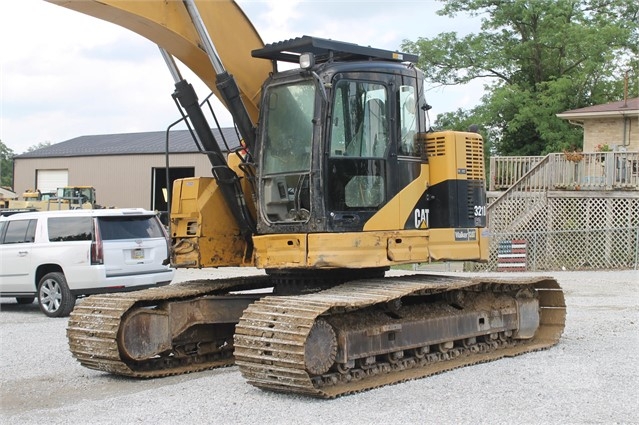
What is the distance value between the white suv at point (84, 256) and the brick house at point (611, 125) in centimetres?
2091

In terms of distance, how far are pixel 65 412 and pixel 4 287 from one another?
27.9 ft

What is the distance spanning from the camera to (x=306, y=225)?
26.6 feet

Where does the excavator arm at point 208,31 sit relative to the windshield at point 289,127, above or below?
above

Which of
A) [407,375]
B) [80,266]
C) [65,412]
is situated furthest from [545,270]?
[65,412]

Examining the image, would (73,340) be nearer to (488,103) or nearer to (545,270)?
(545,270)

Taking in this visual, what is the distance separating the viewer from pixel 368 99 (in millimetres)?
8492

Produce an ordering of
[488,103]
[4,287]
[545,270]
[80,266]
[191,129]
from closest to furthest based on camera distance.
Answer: [191,129] < [80,266] < [4,287] < [545,270] < [488,103]

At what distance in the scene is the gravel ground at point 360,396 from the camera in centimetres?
678

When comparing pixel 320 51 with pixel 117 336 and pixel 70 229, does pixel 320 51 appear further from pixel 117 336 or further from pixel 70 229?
pixel 70 229

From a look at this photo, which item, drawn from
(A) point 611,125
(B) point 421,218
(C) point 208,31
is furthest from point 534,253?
(C) point 208,31

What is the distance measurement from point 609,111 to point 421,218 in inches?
958

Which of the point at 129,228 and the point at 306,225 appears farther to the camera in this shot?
the point at 129,228

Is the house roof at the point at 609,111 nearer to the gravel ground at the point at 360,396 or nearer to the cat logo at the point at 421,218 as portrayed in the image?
the gravel ground at the point at 360,396

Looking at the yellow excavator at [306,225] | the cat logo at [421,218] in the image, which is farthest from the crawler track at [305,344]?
the cat logo at [421,218]
